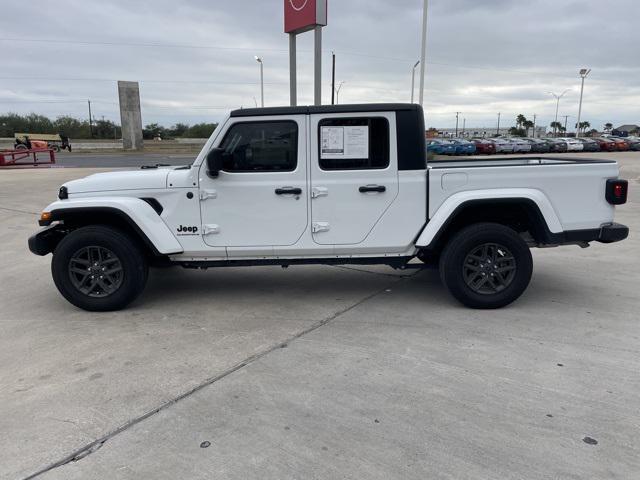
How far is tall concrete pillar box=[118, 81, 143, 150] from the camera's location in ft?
173

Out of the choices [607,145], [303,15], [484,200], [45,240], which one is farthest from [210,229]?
[607,145]

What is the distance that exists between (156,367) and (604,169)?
4.18 m

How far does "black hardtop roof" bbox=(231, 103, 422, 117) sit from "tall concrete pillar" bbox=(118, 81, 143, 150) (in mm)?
52029

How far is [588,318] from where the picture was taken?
15.1 ft

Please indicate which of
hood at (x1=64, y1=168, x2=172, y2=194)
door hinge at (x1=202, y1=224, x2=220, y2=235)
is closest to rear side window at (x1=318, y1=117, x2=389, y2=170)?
door hinge at (x1=202, y1=224, x2=220, y2=235)

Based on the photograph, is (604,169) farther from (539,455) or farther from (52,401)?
(52,401)

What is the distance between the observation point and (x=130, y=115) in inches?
2078

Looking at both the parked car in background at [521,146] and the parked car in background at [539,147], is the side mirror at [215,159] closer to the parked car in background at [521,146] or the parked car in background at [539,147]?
the parked car in background at [521,146]

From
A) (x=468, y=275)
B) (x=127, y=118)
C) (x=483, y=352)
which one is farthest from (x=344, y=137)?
(x=127, y=118)

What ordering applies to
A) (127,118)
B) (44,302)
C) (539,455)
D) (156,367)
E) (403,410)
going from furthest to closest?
1. (127,118)
2. (44,302)
3. (156,367)
4. (403,410)
5. (539,455)

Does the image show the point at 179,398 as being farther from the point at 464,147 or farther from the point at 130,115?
the point at 130,115

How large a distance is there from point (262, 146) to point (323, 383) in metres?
2.28

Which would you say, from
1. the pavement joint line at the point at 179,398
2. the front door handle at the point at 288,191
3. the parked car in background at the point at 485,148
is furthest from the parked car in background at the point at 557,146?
the front door handle at the point at 288,191

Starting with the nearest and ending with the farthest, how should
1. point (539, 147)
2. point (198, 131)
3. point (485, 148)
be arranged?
point (485, 148), point (539, 147), point (198, 131)
